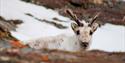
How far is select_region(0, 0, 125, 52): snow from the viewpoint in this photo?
33.9 m

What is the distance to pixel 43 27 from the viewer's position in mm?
36500

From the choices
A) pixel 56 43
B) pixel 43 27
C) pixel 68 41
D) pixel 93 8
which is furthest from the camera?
pixel 93 8

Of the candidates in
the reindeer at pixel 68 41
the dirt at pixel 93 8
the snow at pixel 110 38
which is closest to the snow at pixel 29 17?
the dirt at pixel 93 8

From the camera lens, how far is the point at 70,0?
50875 mm

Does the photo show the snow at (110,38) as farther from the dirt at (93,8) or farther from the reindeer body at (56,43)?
the reindeer body at (56,43)

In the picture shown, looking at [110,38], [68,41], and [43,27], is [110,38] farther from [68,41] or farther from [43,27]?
[68,41]

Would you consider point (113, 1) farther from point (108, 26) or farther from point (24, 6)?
point (24, 6)

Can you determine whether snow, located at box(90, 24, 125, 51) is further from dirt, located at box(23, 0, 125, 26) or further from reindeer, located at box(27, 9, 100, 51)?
reindeer, located at box(27, 9, 100, 51)

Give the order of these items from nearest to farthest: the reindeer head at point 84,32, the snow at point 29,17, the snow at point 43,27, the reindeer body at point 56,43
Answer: the reindeer head at point 84,32 → the reindeer body at point 56,43 → the snow at point 29,17 → the snow at point 43,27

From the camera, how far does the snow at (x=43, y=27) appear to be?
111ft

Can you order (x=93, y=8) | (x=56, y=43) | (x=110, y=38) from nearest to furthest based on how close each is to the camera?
(x=56, y=43)
(x=110, y=38)
(x=93, y=8)

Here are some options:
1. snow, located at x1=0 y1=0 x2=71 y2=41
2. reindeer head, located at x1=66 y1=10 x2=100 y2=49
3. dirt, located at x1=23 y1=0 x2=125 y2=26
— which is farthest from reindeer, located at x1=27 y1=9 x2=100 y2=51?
dirt, located at x1=23 y1=0 x2=125 y2=26

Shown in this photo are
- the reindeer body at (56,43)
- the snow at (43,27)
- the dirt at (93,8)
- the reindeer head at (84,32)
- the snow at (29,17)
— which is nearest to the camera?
the reindeer head at (84,32)

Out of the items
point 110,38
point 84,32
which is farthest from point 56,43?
point 110,38
